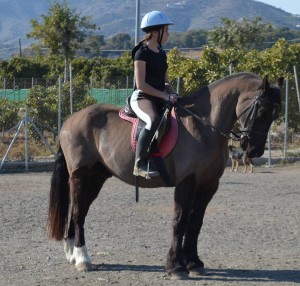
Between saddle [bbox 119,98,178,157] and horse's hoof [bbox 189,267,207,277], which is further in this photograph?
horse's hoof [bbox 189,267,207,277]

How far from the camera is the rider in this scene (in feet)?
27.3

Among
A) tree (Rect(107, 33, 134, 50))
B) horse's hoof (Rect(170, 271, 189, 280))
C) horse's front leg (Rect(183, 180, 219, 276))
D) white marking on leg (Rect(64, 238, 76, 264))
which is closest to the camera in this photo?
horse's hoof (Rect(170, 271, 189, 280))

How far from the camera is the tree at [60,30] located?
4078 centimetres

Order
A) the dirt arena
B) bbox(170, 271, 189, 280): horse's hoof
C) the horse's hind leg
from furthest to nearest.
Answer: the horse's hind leg, the dirt arena, bbox(170, 271, 189, 280): horse's hoof

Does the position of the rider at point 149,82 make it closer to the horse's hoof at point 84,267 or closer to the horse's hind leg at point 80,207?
the horse's hind leg at point 80,207

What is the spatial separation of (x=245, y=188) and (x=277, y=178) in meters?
2.02

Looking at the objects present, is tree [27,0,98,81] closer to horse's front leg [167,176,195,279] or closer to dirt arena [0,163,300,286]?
dirt arena [0,163,300,286]

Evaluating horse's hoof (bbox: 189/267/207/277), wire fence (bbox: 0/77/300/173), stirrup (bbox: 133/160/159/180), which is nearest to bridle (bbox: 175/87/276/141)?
stirrup (bbox: 133/160/159/180)

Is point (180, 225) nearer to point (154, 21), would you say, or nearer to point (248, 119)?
point (248, 119)

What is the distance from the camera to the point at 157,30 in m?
8.46

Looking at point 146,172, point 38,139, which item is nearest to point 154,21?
point 146,172

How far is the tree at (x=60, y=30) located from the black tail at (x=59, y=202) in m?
31.4

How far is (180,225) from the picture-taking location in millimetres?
8352

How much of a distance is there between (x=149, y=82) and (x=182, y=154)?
0.82 m
